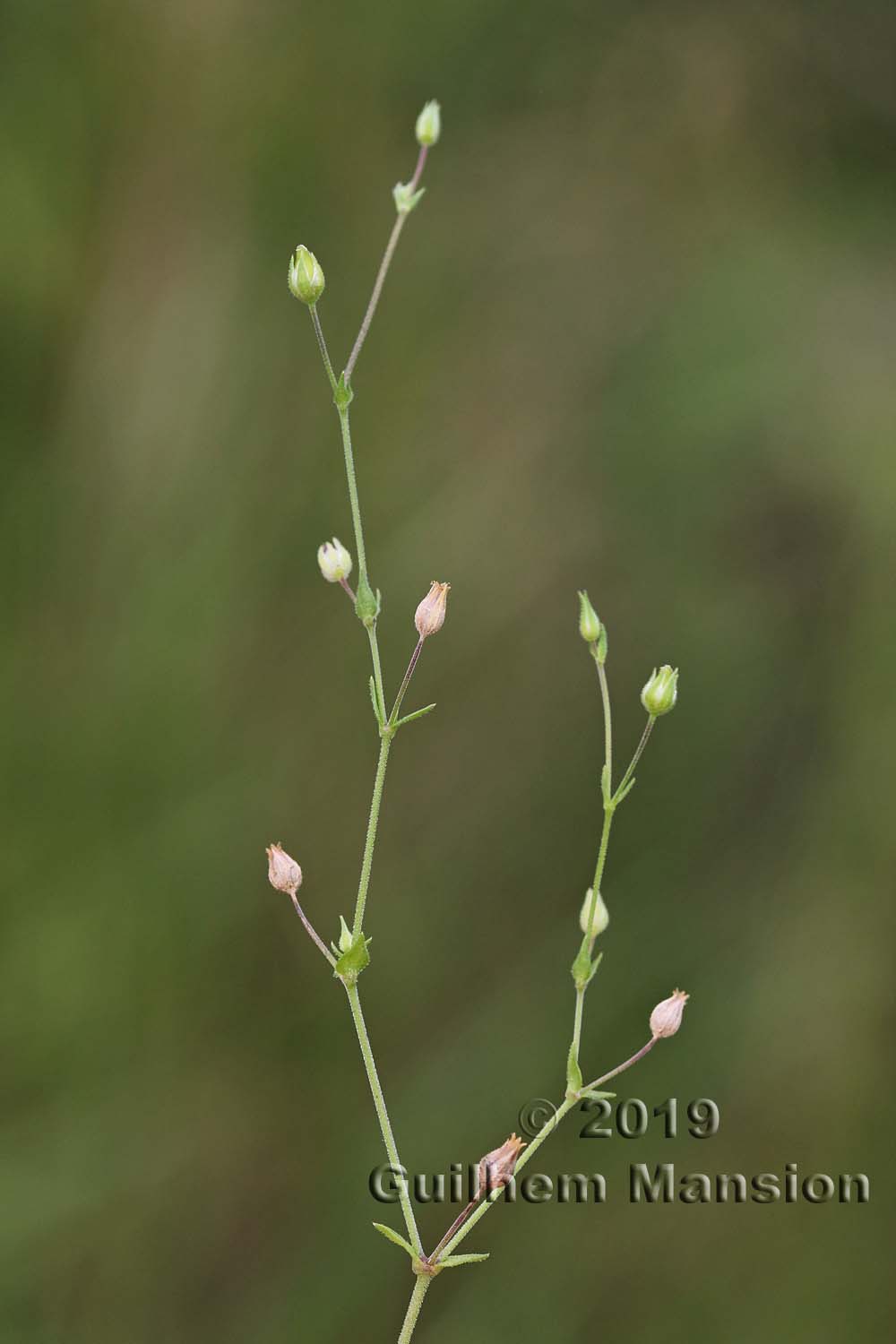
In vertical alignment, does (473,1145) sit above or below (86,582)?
below

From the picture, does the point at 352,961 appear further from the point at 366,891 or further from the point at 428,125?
the point at 428,125

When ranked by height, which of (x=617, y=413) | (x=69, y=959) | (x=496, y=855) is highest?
(x=617, y=413)

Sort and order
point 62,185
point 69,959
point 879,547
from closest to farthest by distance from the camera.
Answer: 1. point 69,959
2. point 62,185
3. point 879,547

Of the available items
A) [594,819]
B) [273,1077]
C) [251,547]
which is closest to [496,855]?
[594,819]

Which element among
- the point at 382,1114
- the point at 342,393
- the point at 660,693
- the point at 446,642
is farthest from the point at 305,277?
the point at 446,642

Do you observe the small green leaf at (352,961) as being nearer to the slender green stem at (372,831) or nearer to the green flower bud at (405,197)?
the slender green stem at (372,831)

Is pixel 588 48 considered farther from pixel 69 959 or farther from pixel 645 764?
pixel 69 959

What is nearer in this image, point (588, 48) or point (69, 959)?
point (69, 959)
